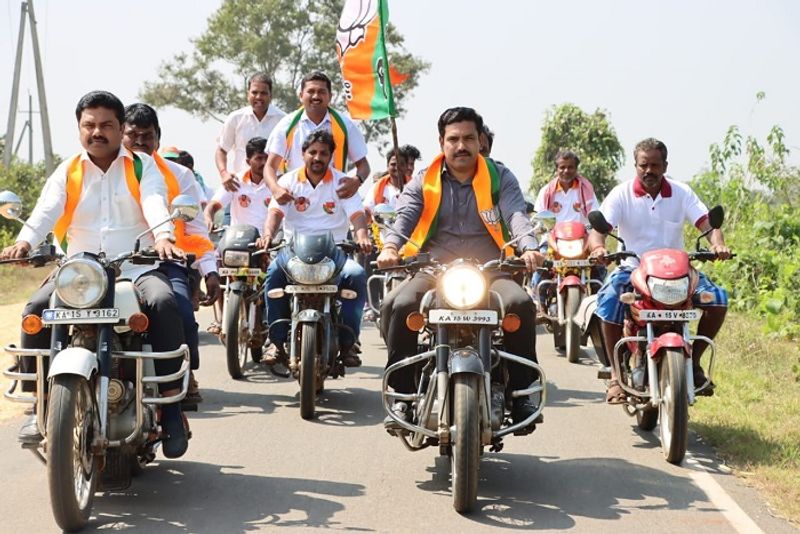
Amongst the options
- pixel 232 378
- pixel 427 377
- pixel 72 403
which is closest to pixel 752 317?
pixel 232 378

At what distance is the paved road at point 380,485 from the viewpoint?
5.62 meters

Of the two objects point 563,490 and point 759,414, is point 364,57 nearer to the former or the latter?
point 759,414

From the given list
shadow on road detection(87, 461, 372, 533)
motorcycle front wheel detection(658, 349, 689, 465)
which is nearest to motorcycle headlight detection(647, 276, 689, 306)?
motorcycle front wheel detection(658, 349, 689, 465)

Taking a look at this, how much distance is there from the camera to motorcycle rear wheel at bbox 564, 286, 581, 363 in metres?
11.3

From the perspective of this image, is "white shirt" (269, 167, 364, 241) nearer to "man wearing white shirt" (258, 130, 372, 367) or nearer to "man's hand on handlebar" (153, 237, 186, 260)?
"man wearing white shirt" (258, 130, 372, 367)

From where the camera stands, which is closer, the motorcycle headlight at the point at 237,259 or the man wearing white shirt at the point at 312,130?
the motorcycle headlight at the point at 237,259

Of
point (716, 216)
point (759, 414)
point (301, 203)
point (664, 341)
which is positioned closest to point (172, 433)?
point (664, 341)

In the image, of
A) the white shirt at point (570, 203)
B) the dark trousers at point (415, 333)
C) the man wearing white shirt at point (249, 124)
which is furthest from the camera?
the white shirt at point (570, 203)

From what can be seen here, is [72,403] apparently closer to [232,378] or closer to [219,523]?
[219,523]

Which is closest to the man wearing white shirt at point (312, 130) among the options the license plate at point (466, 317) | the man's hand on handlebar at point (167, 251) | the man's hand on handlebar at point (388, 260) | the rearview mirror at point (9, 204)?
the man's hand on handlebar at point (388, 260)

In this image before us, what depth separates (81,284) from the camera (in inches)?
215

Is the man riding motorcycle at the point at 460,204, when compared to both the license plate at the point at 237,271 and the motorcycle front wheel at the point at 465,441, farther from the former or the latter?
the license plate at the point at 237,271

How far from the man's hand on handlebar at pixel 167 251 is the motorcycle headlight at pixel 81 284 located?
16.7 inches

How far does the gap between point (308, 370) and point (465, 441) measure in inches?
110
